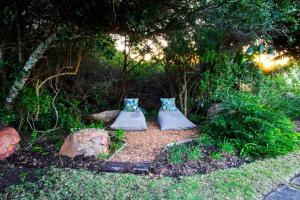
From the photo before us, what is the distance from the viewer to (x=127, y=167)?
11.4 ft

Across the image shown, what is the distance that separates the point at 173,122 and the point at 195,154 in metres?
1.59

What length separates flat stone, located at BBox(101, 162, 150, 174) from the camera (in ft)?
11.2

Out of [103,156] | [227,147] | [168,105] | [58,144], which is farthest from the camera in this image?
[168,105]

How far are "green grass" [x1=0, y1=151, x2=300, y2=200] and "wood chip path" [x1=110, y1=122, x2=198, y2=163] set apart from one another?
625 millimetres

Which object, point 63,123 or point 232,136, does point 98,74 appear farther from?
point 232,136

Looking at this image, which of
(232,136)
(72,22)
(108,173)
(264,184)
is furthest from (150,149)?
(72,22)

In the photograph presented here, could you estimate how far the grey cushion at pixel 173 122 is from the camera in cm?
537

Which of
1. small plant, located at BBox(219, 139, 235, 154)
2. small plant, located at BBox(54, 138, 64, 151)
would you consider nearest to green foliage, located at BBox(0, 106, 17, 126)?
small plant, located at BBox(54, 138, 64, 151)

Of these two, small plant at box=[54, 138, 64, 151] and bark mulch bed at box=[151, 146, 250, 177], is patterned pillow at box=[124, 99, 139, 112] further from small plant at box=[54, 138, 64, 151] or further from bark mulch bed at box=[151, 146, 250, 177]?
bark mulch bed at box=[151, 146, 250, 177]

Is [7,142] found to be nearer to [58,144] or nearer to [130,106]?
[58,144]

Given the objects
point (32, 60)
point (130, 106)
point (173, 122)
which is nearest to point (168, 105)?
point (173, 122)

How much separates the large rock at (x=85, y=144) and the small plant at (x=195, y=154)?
3.93 feet

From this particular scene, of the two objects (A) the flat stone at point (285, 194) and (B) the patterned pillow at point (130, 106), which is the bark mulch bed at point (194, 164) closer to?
(A) the flat stone at point (285, 194)

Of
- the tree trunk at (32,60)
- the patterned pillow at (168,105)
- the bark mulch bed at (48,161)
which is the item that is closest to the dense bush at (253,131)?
the patterned pillow at (168,105)
